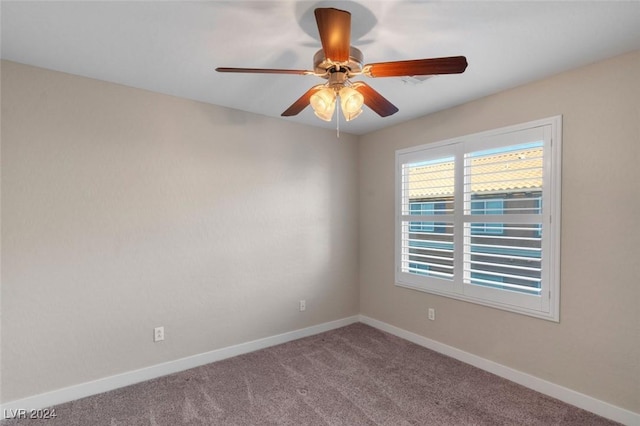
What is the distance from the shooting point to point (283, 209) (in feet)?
11.5

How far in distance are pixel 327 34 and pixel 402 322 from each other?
312 cm

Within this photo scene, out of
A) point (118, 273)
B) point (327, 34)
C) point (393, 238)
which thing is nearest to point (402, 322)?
point (393, 238)

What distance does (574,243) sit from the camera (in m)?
2.34

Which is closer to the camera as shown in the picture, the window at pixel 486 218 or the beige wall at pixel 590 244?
the beige wall at pixel 590 244

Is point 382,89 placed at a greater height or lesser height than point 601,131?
greater

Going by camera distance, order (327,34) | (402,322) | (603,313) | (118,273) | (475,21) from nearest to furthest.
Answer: (327,34), (475,21), (603,313), (118,273), (402,322)

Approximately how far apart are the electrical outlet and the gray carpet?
13.1 inches

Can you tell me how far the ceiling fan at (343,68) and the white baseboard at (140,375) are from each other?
2482 millimetres

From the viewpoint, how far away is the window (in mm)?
2461

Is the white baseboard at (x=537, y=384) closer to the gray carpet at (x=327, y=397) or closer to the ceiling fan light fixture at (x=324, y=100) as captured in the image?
the gray carpet at (x=327, y=397)

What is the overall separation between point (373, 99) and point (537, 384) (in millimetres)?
2526

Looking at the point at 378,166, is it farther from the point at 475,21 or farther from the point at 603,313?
the point at 603,313

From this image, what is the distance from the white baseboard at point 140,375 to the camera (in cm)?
225

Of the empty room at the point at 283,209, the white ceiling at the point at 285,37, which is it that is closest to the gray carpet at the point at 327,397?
the empty room at the point at 283,209
